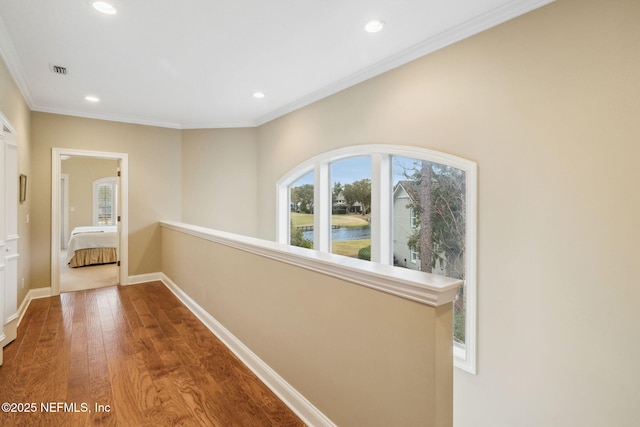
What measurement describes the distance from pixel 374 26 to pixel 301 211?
277 cm

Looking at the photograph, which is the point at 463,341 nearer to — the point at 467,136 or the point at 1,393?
the point at 467,136

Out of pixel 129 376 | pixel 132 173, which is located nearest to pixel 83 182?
pixel 132 173

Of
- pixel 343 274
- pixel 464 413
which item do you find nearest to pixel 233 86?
pixel 343 274

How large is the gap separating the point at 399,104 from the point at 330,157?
1129 millimetres

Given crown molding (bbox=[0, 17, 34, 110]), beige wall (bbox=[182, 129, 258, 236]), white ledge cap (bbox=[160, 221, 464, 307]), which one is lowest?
white ledge cap (bbox=[160, 221, 464, 307])

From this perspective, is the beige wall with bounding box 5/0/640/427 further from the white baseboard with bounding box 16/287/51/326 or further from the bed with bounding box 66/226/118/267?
the bed with bounding box 66/226/118/267

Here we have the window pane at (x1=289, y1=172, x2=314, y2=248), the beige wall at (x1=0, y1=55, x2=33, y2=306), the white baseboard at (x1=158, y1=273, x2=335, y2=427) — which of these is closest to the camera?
the white baseboard at (x1=158, y1=273, x2=335, y2=427)

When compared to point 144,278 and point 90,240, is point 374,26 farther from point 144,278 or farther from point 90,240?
point 90,240

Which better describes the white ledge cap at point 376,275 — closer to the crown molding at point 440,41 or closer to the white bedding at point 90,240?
the crown molding at point 440,41

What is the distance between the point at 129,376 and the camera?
245 centimetres

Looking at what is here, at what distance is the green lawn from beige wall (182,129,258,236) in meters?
0.98

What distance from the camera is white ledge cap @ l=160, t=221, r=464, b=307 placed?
4.15 feet

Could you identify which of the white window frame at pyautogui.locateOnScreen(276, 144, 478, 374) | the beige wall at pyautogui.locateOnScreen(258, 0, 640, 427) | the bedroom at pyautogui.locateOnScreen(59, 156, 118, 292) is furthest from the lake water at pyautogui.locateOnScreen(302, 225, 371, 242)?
the bedroom at pyautogui.locateOnScreen(59, 156, 118, 292)

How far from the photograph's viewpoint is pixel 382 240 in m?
3.32
